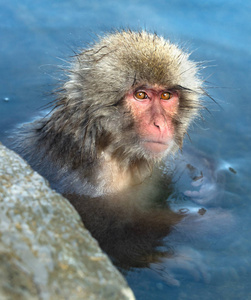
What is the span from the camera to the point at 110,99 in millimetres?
3717

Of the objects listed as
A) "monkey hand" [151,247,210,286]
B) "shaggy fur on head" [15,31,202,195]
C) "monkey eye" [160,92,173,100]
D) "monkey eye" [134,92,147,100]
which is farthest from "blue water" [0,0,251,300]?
"monkey eye" [134,92,147,100]

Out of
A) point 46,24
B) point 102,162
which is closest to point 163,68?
point 102,162

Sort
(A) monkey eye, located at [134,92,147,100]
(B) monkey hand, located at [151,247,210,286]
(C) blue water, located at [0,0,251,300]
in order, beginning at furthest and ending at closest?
(C) blue water, located at [0,0,251,300] → (A) monkey eye, located at [134,92,147,100] → (B) monkey hand, located at [151,247,210,286]

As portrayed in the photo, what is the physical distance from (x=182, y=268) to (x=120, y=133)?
1067 millimetres

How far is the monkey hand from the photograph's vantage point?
11.5 feet

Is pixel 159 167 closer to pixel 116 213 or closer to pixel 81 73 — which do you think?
pixel 116 213

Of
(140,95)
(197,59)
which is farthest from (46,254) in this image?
(197,59)

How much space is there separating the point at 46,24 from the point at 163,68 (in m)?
3.55

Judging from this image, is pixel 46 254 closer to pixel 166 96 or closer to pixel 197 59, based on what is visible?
pixel 166 96

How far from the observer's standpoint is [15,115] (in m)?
5.54

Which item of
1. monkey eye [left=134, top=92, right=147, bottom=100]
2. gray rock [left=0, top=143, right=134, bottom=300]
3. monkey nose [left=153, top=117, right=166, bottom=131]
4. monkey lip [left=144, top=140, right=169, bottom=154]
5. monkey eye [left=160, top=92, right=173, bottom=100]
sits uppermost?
monkey eye [left=160, top=92, right=173, bottom=100]

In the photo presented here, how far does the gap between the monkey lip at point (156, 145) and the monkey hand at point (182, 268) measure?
2.55 ft

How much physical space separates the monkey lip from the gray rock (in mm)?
1422

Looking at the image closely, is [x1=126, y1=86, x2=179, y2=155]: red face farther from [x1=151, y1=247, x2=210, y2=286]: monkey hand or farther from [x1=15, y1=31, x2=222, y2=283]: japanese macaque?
[x1=151, y1=247, x2=210, y2=286]: monkey hand
